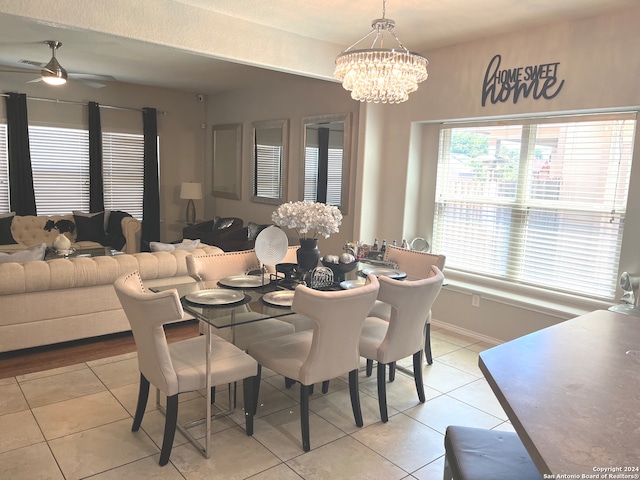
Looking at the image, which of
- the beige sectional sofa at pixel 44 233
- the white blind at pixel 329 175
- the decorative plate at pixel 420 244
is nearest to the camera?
the decorative plate at pixel 420 244

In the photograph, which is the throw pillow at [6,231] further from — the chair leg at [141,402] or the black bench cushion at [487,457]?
the black bench cushion at [487,457]

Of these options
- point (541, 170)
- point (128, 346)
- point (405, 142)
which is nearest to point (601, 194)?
point (541, 170)

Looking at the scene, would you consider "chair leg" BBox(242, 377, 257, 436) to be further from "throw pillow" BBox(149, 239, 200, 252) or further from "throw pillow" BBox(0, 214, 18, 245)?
"throw pillow" BBox(0, 214, 18, 245)

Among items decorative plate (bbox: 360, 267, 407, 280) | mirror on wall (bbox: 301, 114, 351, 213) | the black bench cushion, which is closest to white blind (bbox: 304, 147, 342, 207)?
mirror on wall (bbox: 301, 114, 351, 213)

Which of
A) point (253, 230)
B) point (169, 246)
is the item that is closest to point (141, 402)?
point (169, 246)

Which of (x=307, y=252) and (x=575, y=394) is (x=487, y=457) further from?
(x=307, y=252)

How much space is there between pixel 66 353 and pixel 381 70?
3220mm

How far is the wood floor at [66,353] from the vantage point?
3.57 metres

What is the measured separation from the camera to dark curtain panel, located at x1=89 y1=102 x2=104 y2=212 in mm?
7203

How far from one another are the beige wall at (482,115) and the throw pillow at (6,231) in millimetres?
4477

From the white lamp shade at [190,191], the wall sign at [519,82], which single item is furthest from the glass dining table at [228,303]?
the white lamp shade at [190,191]

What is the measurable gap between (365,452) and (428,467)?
1.11 ft

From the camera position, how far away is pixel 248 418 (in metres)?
2.73

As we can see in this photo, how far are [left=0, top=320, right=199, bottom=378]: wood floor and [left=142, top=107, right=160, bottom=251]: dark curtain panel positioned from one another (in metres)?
3.74
